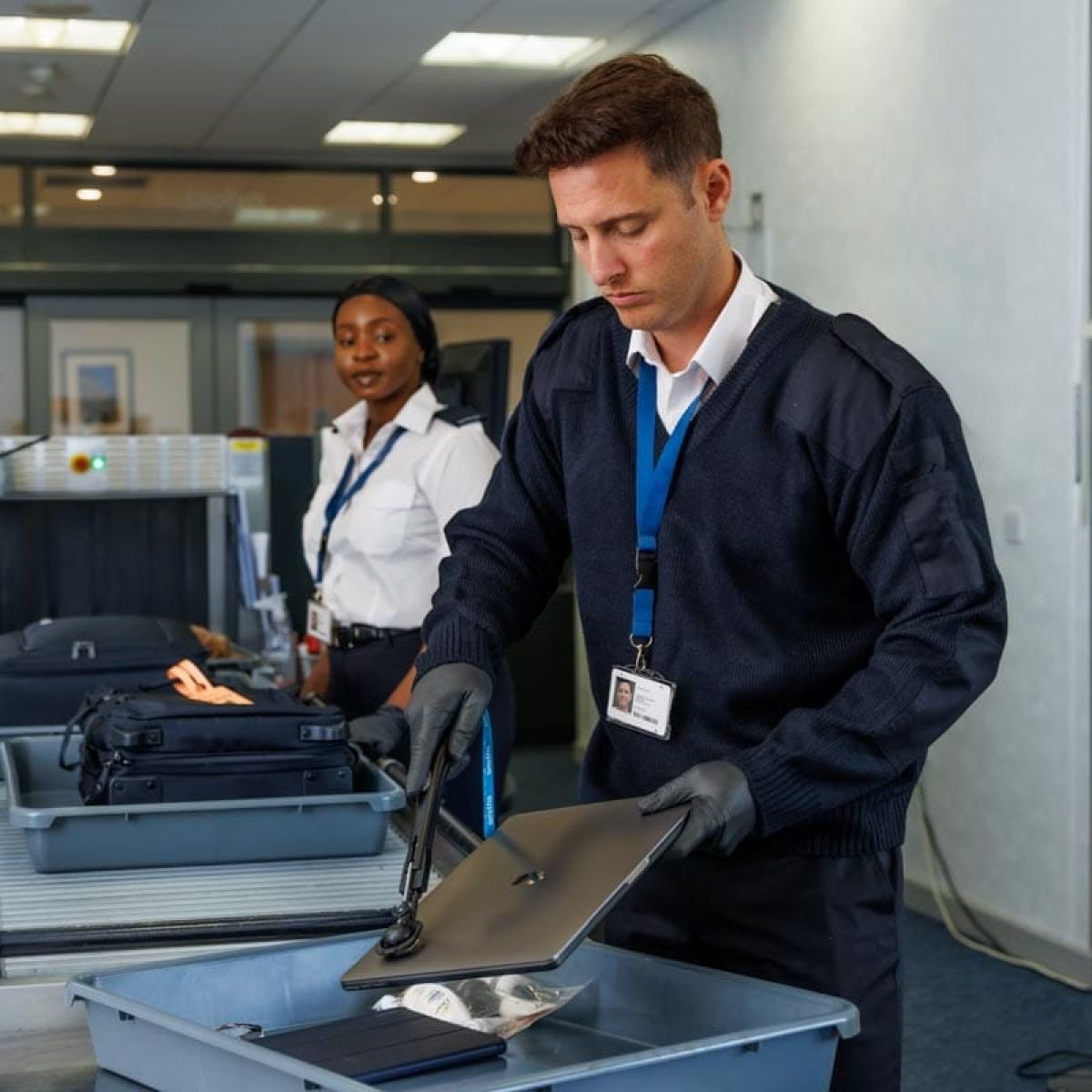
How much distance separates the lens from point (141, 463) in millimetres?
3789

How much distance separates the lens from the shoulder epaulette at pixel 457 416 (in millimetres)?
3457

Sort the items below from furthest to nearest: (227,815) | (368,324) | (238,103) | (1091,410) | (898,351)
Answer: (238,103) < (1091,410) < (368,324) < (227,815) < (898,351)

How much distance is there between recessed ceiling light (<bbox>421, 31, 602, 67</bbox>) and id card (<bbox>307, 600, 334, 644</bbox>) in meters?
3.19

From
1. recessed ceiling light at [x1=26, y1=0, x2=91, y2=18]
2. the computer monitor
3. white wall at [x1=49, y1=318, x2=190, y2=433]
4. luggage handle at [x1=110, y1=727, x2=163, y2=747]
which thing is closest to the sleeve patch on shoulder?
luggage handle at [x1=110, y1=727, x2=163, y2=747]

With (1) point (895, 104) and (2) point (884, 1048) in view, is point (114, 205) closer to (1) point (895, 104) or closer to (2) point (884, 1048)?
(1) point (895, 104)

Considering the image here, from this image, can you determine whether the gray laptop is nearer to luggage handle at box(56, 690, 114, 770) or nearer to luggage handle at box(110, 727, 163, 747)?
luggage handle at box(110, 727, 163, 747)

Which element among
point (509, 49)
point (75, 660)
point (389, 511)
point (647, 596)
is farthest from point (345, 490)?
point (509, 49)

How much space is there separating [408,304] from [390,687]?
0.81 meters

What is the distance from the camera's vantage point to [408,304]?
3627 millimetres

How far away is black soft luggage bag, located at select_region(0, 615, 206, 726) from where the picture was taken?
2.71 metres

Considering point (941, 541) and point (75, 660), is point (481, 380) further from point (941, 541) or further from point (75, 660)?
point (941, 541)

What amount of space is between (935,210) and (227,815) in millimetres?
3437

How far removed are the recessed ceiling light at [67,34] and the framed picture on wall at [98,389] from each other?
2.27 m

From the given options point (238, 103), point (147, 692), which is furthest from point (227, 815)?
point (238, 103)
